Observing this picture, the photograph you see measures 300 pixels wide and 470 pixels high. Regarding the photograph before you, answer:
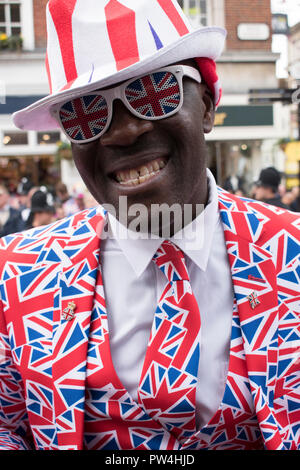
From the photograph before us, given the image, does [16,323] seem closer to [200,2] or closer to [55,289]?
[55,289]

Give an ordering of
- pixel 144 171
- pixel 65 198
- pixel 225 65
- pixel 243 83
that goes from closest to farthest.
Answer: pixel 144 171, pixel 243 83, pixel 225 65, pixel 65 198

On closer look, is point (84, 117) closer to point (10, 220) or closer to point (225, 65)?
point (225, 65)

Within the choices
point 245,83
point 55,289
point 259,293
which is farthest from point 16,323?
point 245,83

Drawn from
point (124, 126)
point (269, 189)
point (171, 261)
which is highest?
point (124, 126)

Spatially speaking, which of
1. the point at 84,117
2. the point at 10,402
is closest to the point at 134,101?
the point at 84,117

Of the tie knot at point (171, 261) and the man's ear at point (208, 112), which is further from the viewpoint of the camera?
the man's ear at point (208, 112)

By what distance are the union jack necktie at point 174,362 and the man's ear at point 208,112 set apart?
0.44 metres

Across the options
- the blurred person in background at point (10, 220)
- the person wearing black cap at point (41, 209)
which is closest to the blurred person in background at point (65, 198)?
the blurred person in background at point (10, 220)

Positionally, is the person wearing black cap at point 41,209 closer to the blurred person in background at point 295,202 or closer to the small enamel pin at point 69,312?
the blurred person in background at point 295,202

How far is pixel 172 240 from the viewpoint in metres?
1.38

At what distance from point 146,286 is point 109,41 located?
633mm

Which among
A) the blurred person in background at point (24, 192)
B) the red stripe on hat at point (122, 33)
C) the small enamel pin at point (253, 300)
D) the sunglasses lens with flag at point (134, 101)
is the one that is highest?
the red stripe on hat at point (122, 33)

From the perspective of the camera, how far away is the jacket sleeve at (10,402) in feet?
4.60

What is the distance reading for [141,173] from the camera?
129cm
